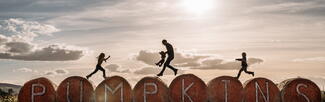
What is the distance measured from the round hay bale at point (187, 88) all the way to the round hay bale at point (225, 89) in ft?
1.08

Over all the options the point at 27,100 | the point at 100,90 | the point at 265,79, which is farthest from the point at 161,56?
the point at 27,100

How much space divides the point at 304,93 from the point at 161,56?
20.2 ft

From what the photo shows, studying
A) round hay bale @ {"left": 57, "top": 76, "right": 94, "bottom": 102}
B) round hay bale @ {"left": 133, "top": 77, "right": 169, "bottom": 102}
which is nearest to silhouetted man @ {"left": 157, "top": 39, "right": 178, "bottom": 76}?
round hay bale @ {"left": 133, "top": 77, "right": 169, "bottom": 102}

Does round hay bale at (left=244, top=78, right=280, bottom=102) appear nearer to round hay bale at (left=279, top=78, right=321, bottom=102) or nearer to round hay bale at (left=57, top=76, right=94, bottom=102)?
round hay bale at (left=279, top=78, right=321, bottom=102)

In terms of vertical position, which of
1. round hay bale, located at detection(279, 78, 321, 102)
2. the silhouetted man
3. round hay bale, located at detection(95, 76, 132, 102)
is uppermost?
the silhouetted man

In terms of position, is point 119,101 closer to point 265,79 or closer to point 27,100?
point 27,100

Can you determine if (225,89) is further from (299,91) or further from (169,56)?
(299,91)

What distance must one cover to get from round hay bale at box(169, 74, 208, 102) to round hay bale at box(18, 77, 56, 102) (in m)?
5.00

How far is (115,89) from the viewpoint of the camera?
18.3 metres

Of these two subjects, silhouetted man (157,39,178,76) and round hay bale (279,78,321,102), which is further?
silhouetted man (157,39,178,76)

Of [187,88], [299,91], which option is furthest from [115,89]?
[299,91]

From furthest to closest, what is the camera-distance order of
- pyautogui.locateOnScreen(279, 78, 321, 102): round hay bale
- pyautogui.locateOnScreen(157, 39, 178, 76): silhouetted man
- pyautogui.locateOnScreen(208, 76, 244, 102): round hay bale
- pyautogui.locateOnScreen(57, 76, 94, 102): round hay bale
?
pyautogui.locateOnScreen(157, 39, 178, 76): silhouetted man, pyautogui.locateOnScreen(279, 78, 321, 102): round hay bale, pyautogui.locateOnScreen(57, 76, 94, 102): round hay bale, pyautogui.locateOnScreen(208, 76, 244, 102): round hay bale

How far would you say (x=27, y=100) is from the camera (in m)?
18.8

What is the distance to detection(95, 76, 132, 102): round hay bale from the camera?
720 inches
